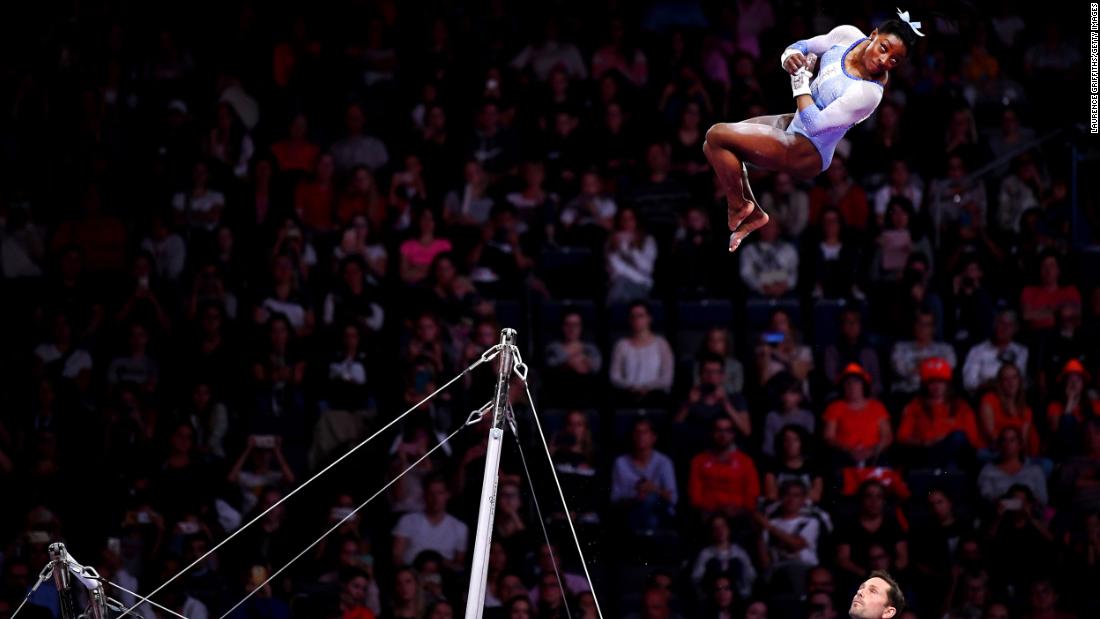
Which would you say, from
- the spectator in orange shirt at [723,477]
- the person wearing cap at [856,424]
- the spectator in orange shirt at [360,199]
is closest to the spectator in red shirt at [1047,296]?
the person wearing cap at [856,424]

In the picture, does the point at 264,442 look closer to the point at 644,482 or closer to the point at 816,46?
the point at 644,482

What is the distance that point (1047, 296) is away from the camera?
39.5 ft

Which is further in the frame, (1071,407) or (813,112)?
(1071,407)

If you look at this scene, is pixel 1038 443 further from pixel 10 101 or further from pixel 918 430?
pixel 10 101

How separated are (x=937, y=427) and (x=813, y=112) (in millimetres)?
4974

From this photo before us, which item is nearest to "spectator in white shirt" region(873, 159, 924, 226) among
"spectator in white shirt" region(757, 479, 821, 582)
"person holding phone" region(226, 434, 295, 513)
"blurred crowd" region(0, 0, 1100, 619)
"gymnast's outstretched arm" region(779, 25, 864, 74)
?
"blurred crowd" region(0, 0, 1100, 619)

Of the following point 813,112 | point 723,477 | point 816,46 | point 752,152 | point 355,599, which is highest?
point 816,46

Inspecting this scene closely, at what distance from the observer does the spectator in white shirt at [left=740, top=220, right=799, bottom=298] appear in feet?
39.7

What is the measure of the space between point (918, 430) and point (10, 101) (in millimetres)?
7355

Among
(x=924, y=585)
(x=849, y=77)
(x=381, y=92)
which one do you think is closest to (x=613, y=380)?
(x=924, y=585)

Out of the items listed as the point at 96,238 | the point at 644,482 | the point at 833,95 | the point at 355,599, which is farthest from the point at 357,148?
the point at 833,95

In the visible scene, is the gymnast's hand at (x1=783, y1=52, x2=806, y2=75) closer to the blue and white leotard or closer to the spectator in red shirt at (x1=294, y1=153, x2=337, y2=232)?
the blue and white leotard

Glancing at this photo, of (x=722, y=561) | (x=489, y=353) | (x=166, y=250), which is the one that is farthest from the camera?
(x=166, y=250)

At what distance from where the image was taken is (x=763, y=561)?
10.7m
